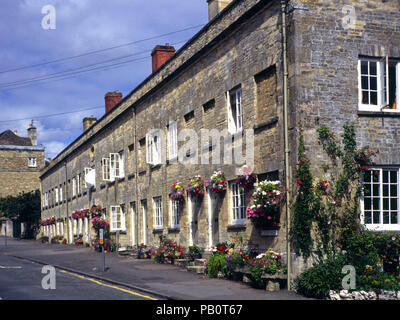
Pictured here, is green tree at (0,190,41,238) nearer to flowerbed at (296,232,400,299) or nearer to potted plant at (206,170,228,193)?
potted plant at (206,170,228,193)

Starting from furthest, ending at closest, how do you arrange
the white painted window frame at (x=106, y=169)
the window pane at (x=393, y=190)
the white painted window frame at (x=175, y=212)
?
the white painted window frame at (x=106, y=169)
the white painted window frame at (x=175, y=212)
the window pane at (x=393, y=190)

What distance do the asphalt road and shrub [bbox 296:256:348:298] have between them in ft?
12.0

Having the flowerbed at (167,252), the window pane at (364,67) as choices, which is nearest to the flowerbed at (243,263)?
the flowerbed at (167,252)

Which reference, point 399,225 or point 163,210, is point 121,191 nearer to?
point 163,210

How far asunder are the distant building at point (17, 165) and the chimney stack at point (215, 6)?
50.4 metres

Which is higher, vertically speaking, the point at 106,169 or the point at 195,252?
the point at 106,169

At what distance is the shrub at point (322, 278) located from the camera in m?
12.6

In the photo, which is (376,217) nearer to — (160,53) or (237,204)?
(237,204)

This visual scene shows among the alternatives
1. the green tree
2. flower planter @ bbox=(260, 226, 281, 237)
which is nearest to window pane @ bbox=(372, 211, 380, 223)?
flower planter @ bbox=(260, 226, 281, 237)

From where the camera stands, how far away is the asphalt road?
12.9 metres

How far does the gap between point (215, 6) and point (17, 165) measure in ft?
177

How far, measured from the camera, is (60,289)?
47.1 ft

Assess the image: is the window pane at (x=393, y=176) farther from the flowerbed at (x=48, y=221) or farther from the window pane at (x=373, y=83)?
the flowerbed at (x=48, y=221)

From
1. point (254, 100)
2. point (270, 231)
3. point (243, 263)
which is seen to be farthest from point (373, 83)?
point (243, 263)
